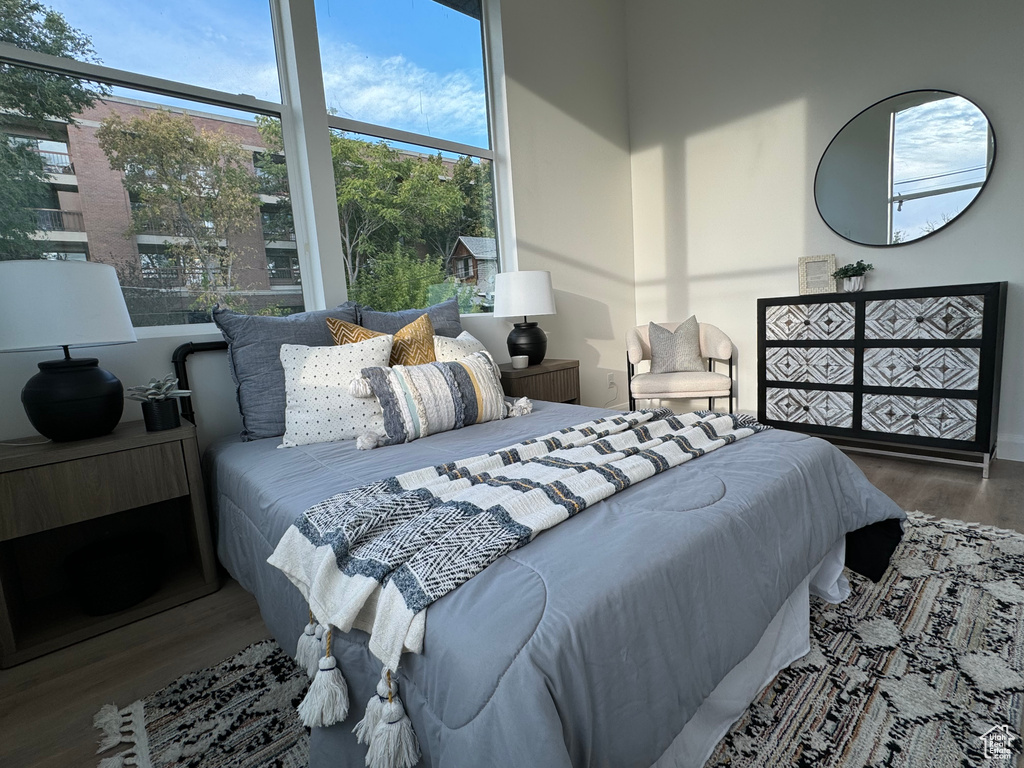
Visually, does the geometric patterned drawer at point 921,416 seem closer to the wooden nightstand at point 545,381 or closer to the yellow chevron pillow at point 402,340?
the wooden nightstand at point 545,381

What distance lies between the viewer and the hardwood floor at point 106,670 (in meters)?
1.29

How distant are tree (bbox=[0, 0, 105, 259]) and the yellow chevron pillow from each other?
1.17 meters

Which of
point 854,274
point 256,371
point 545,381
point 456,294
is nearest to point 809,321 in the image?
point 854,274

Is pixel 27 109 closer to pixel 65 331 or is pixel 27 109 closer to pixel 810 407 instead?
pixel 65 331

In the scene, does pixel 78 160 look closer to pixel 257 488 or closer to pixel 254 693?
pixel 257 488

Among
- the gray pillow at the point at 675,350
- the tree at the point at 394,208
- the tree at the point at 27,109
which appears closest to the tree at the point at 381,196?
the tree at the point at 394,208

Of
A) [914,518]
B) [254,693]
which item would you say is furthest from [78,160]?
[914,518]

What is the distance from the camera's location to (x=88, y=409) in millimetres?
1738

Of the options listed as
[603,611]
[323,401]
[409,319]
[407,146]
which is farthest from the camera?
[407,146]

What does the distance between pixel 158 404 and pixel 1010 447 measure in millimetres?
4370

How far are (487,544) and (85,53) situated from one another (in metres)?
2.66

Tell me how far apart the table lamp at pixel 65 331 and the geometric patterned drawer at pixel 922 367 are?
3.68 meters

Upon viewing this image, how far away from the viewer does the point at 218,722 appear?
131 cm

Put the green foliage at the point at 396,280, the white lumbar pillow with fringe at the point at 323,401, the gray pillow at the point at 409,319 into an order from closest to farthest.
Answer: the white lumbar pillow with fringe at the point at 323,401 < the gray pillow at the point at 409,319 < the green foliage at the point at 396,280
